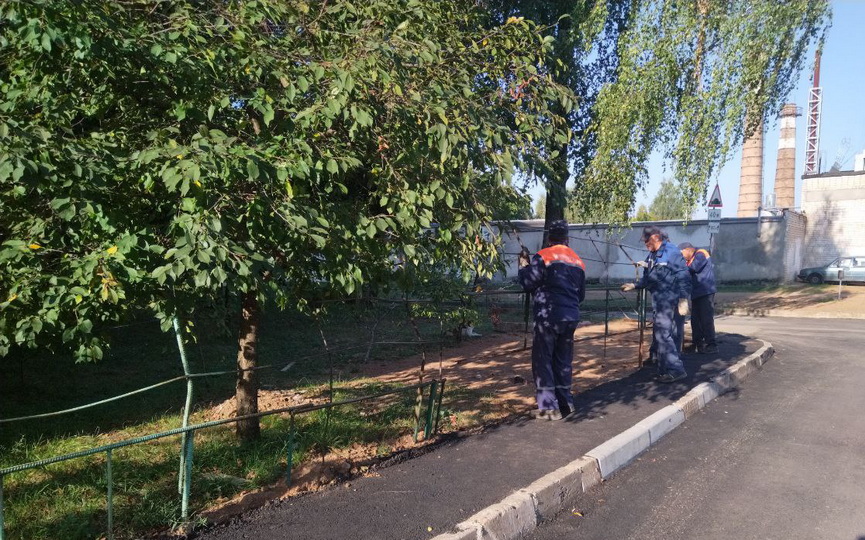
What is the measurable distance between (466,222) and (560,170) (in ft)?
7.52

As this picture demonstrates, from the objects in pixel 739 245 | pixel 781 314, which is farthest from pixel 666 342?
pixel 739 245

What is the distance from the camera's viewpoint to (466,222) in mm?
4281

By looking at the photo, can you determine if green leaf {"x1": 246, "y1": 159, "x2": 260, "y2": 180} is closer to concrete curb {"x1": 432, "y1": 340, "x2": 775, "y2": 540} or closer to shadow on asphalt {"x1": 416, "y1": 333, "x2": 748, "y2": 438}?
concrete curb {"x1": 432, "y1": 340, "x2": 775, "y2": 540}

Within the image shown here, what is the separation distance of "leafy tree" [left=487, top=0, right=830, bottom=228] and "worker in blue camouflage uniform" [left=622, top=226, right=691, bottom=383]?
5.38 m

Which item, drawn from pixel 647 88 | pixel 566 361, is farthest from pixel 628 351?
pixel 647 88

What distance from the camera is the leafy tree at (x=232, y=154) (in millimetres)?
3111

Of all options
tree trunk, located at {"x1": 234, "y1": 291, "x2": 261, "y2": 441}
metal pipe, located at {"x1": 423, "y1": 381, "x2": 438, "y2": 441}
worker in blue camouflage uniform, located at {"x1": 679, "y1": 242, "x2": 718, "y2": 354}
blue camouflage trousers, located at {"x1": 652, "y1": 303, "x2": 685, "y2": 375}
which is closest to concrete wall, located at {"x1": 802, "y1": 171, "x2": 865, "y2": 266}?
worker in blue camouflage uniform, located at {"x1": 679, "y1": 242, "x2": 718, "y2": 354}

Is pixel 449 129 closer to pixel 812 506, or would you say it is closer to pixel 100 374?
pixel 812 506

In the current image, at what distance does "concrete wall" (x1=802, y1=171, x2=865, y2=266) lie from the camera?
29203 millimetres

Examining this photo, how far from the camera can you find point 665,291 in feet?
25.0

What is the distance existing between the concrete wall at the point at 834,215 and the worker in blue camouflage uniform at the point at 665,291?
2657 centimetres

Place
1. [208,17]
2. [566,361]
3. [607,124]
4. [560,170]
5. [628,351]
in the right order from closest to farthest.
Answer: [208,17]
[566,361]
[560,170]
[628,351]
[607,124]

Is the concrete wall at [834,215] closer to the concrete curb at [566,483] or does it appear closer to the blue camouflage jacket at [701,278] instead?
the blue camouflage jacket at [701,278]

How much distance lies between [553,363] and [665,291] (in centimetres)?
250
